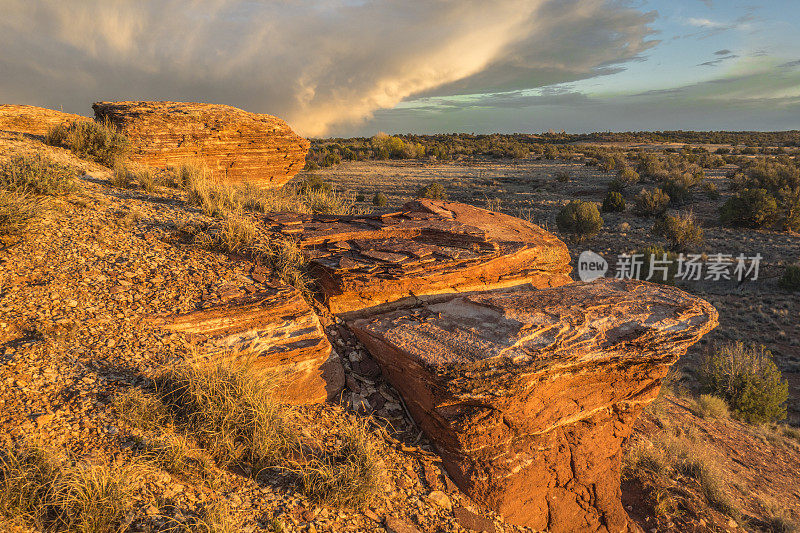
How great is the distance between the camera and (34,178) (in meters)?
5.59

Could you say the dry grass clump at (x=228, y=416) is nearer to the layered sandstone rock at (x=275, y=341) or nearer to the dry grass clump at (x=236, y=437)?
the dry grass clump at (x=236, y=437)

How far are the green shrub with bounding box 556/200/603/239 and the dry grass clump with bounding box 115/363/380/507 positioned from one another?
18.8 m

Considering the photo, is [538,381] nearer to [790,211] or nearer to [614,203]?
[614,203]

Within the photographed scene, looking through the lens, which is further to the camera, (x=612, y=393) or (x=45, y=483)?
(x=612, y=393)

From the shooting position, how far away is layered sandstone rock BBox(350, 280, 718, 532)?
4.09 metres

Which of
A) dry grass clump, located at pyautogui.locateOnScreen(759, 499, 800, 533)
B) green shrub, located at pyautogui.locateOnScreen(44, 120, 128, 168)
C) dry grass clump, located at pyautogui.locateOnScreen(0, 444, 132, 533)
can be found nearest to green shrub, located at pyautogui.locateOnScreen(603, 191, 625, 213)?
dry grass clump, located at pyautogui.locateOnScreen(759, 499, 800, 533)

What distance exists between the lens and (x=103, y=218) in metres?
5.79

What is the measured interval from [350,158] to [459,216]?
39640 millimetres

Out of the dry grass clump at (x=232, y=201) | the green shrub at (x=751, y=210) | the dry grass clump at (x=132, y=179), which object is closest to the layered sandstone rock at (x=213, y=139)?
the dry grass clump at (x=132, y=179)

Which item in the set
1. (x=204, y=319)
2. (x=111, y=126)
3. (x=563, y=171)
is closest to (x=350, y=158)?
(x=563, y=171)

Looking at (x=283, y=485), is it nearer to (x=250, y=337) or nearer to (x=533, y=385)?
(x=250, y=337)

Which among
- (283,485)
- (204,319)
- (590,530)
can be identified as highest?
(204,319)

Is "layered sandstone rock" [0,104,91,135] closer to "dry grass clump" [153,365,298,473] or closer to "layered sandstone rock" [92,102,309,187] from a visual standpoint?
"layered sandstone rock" [92,102,309,187]

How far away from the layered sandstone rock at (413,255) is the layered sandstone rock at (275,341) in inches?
30.4
